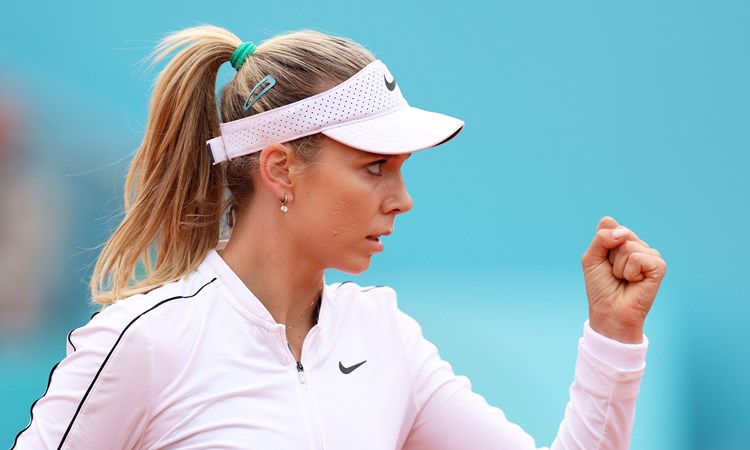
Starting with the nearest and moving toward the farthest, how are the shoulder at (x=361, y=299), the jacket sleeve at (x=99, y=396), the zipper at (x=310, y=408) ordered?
the jacket sleeve at (x=99, y=396)
the zipper at (x=310, y=408)
the shoulder at (x=361, y=299)

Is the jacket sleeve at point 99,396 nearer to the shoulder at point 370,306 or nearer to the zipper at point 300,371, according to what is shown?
the zipper at point 300,371

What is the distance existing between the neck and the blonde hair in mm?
65

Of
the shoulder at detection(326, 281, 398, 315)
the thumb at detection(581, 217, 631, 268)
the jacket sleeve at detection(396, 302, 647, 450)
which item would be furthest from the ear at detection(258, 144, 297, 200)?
the thumb at detection(581, 217, 631, 268)

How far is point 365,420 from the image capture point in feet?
4.92

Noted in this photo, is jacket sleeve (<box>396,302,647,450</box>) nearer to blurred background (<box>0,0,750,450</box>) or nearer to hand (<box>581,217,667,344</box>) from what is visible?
hand (<box>581,217,667,344</box>)

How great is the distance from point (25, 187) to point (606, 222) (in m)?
2.04

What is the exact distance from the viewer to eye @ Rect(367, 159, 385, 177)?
4.86 feet

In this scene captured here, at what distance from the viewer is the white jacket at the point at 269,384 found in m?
1.32

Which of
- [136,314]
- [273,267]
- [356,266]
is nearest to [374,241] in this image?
[356,266]

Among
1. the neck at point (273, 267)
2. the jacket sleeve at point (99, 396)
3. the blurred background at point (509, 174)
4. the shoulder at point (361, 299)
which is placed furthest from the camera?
the blurred background at point (509, 174)

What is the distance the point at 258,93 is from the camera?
153 cm

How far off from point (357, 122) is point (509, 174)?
4.88ft

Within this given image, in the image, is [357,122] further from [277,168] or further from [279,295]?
[279,295]

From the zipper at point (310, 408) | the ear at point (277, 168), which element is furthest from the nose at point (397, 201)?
the zipper at point (310, 408)
